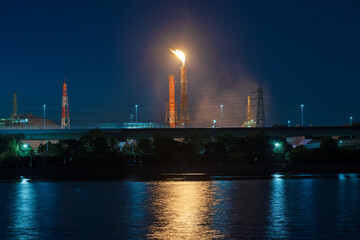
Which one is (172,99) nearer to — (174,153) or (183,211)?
(174,153)

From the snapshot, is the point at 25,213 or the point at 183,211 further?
the point at 25,213

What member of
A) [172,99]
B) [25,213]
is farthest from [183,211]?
[172,99]

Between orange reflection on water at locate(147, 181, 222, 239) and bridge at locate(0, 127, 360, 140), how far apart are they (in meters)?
41.3

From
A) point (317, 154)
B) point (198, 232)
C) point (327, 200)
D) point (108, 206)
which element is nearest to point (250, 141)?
point (317, 154)

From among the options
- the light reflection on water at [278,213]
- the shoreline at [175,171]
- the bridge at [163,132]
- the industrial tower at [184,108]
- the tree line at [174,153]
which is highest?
the industrial tower at [184,108]

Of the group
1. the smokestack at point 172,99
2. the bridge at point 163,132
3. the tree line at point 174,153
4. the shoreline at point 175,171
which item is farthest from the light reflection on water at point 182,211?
the smokestack at point 172,99

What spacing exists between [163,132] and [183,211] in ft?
196

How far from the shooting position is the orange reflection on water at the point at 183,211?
79.9ft

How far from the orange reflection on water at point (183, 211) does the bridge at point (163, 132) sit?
135 ft

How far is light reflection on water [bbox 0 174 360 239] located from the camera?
25.1 metres

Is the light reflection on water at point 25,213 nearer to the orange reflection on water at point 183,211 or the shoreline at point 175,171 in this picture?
the orange reflection on water at point 183,211

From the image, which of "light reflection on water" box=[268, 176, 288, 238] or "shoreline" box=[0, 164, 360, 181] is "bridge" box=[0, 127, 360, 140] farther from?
"light reflection on water" box=[268, 176, 288, 238]

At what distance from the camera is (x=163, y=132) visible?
91812mm

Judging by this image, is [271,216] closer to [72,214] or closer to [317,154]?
[72,214]
